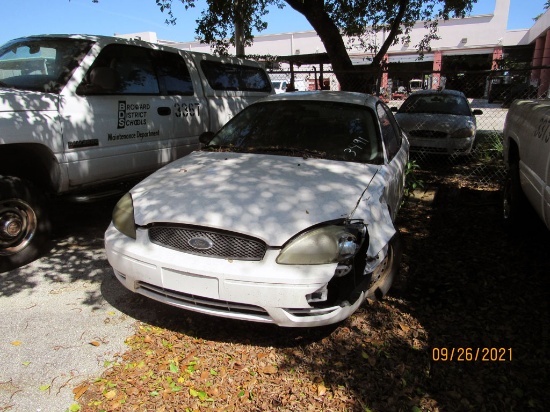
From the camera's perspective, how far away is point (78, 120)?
3.96 meters

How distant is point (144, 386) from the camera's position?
2430mm

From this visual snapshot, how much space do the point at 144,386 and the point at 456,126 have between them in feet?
Result: 24.7

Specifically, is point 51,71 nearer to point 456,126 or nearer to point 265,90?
point 265,90

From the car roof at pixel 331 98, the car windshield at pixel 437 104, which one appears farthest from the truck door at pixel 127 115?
the car windshield at pixel 437 104

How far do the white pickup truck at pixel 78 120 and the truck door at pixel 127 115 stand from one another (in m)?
0.01

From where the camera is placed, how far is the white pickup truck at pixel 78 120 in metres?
3.66

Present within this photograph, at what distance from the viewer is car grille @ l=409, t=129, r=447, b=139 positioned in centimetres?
797

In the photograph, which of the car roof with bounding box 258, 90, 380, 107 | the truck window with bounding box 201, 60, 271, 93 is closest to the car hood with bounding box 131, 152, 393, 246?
the car roof with bounding box 258, 90, 380, 107

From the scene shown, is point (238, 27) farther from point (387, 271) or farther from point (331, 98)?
point (387, 271)

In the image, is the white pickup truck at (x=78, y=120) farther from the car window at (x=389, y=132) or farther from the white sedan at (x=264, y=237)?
the car window at (x=389, y=132)
